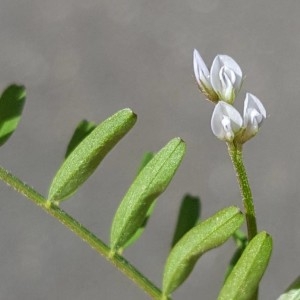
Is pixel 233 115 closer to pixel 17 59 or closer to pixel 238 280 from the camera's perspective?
pixel 238 280

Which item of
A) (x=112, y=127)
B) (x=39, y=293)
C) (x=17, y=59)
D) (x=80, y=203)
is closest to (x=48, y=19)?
(x=17, y=59)

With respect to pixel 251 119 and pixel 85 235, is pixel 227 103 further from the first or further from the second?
pixel 85 235

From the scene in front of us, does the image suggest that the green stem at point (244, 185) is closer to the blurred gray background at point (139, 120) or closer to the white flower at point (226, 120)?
the white flower at point (226, 120)

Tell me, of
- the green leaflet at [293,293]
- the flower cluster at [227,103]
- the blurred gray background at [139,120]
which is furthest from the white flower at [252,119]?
the blurred gray background at [139,120]

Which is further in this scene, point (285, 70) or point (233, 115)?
point (285, 70)

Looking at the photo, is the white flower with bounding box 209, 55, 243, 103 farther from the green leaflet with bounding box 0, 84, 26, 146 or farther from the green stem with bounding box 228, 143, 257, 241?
the green leaflet with bounding box 0, 84, 26, 146

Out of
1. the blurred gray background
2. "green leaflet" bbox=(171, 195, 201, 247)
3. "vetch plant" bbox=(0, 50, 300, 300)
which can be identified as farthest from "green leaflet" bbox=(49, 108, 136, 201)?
the blurred gray background
